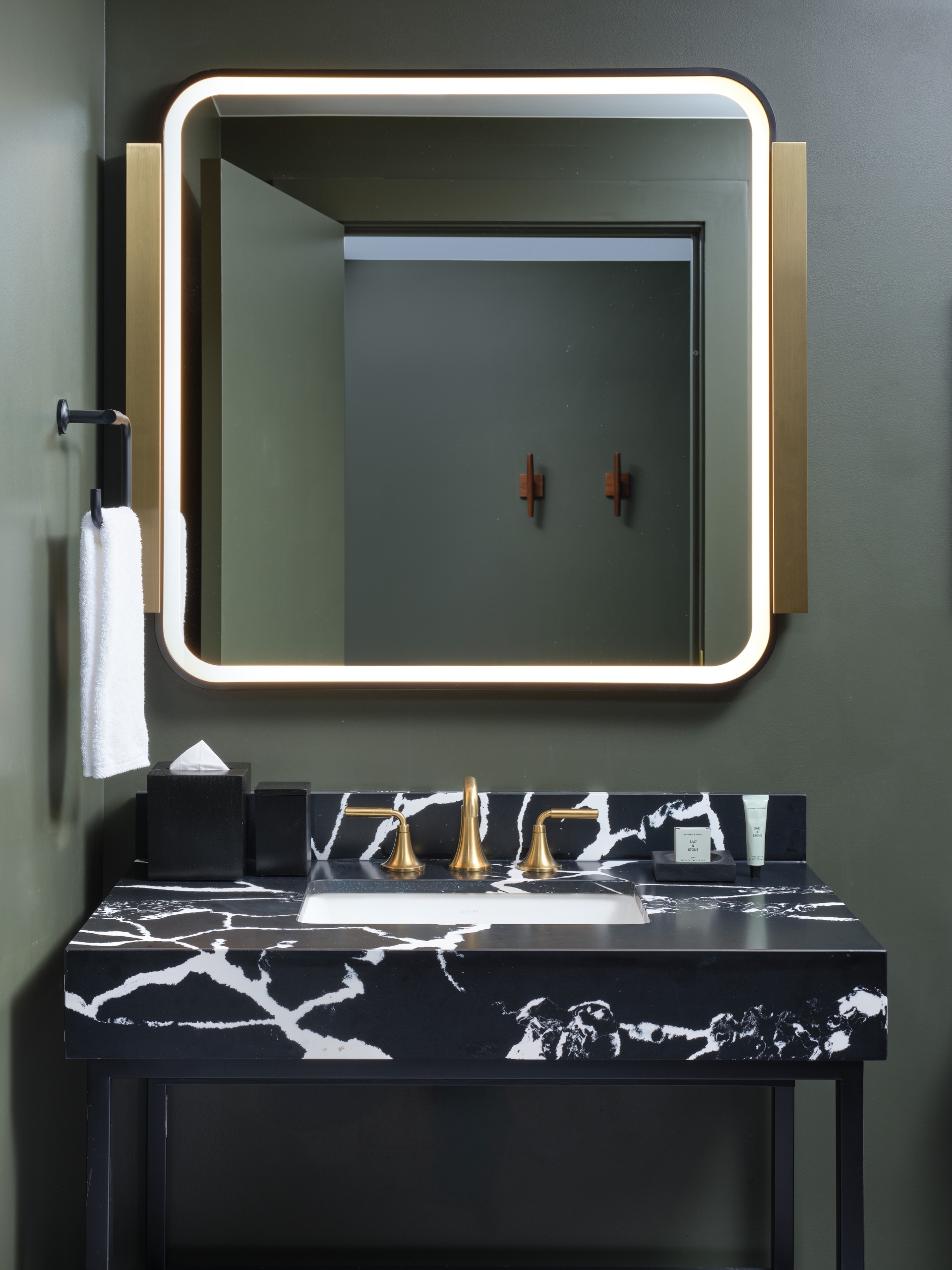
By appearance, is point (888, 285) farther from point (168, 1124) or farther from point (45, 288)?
point (168, 1124)

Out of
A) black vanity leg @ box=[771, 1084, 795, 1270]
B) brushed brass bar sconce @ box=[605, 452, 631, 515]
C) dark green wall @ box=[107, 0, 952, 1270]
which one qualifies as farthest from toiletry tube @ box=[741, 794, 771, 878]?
brushed brass bar sconce @ box=[605, 452, 631, 515]

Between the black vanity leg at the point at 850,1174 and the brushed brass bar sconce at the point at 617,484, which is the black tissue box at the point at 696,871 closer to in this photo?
the black vanity leg at the point at 850,1174

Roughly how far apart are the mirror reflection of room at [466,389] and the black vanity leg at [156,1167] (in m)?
0.73

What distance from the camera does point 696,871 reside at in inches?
58.0

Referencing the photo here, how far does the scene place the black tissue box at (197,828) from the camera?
1458 mm

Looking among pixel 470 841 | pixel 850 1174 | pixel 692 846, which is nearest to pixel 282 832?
pixel 470 841

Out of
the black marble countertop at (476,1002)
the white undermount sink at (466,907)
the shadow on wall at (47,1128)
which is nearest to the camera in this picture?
the black marble countertop at (476,1002)

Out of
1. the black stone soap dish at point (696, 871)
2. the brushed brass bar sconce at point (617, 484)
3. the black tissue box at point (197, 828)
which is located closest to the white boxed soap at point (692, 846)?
the black stone soap dish at point (696, 871)

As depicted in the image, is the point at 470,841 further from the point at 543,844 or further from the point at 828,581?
the point at 828,581

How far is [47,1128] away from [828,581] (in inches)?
57.7

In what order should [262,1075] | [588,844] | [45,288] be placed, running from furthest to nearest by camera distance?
[588,844], [45,288], [262,1075]

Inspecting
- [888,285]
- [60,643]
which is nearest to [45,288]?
[60,643]

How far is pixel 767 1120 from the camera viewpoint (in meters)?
1.66

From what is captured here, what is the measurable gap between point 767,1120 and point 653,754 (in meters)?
0.65
